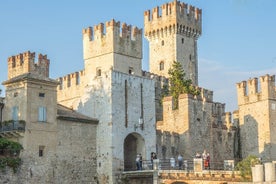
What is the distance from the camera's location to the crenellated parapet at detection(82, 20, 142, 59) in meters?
42.6

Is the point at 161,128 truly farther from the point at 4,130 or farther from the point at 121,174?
the point at 4,130

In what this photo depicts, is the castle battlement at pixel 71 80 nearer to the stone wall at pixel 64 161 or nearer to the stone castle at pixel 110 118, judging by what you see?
the stone castle at pixel 110 118

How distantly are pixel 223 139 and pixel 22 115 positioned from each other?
845 inches

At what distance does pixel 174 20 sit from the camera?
226ft

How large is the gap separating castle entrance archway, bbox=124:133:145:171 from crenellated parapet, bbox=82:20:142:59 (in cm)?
599

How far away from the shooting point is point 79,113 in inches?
1634

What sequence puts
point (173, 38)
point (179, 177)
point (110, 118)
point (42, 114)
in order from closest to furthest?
point (42, 114) → point (179, 177) → point (110, 118) → point (173, 38)

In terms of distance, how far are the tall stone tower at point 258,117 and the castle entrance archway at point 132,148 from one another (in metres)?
14.3

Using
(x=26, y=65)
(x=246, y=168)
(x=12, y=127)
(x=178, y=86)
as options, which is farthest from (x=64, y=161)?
(x=178, y=86)

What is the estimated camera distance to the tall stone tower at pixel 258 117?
52.6 metres

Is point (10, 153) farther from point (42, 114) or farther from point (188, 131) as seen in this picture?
point (188, 131)

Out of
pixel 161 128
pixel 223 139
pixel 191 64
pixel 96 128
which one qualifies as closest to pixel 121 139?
pixel 96 128

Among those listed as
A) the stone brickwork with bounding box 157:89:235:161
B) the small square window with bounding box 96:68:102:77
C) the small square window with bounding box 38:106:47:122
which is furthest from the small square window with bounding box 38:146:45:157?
the stone brickwork with bounding box 157:89:235:161

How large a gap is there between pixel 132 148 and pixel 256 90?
15.7 metres
